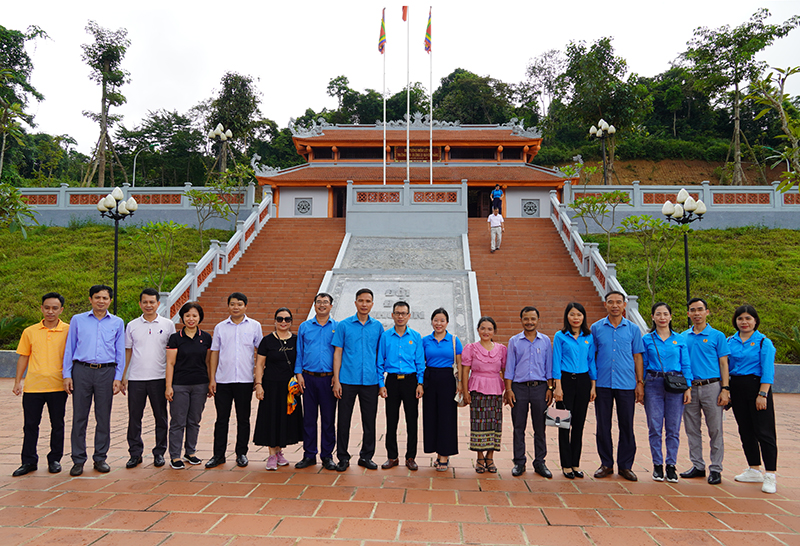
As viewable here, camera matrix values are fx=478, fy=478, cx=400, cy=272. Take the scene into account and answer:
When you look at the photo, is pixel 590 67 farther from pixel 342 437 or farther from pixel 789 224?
pixel 342 437

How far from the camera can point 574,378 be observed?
4.25 m

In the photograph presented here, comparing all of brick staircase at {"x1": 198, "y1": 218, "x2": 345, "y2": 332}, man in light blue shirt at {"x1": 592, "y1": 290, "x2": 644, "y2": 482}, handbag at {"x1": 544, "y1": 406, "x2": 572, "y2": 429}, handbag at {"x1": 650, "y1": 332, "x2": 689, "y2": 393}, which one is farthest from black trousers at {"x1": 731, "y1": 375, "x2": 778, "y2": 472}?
brick staircase at {"x1": 198, "y1": 218, "x2": 345, "y2": 332}

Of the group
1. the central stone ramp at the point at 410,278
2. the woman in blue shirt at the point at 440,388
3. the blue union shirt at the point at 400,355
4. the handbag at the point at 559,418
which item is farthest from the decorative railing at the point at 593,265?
the blue union shirt at the point at 400,355

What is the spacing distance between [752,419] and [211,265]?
12.5 m

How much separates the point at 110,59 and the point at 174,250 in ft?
56.3

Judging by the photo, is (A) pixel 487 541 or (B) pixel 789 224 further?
(B) pixel 789 224

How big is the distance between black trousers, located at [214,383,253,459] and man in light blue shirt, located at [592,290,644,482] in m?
3.16

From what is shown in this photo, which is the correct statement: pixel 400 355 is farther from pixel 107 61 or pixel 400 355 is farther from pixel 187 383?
pixel 107 61

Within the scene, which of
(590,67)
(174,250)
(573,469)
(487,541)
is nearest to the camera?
(487,541)

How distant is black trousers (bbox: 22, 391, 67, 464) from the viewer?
4125 mm

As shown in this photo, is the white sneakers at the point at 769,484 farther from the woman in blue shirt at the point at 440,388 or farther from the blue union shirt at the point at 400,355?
the blue union shirt at the point at 400,355

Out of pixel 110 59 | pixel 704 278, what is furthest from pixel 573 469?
pixel 110 59

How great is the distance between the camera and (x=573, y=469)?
4176mm

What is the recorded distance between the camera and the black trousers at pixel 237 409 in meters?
4.38
